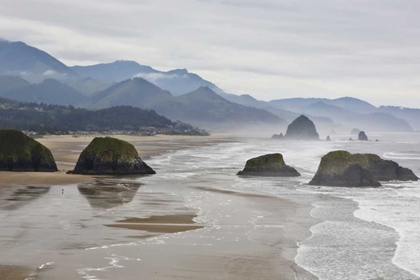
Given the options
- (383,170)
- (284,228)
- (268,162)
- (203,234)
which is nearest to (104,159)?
(268,162)

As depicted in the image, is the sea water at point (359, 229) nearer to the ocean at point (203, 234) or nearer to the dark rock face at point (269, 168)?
the ocean at point (203, 234)

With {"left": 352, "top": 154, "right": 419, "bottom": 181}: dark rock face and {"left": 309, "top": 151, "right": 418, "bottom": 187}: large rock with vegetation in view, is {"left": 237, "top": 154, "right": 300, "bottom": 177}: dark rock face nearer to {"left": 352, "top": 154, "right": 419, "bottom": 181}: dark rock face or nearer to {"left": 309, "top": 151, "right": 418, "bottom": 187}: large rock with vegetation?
{"left": 352, "top": 154, "right": 419, "bottom": 181}: dark rock face

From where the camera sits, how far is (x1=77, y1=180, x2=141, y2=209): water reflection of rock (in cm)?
3034

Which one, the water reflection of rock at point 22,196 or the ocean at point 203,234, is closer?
the ocean at point 203,234

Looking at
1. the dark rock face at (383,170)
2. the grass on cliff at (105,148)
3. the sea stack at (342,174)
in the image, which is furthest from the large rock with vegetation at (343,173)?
the grass on cliff at (105,148)

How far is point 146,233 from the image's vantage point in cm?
2208

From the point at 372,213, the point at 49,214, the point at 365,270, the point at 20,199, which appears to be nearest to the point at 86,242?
the point at 49,214

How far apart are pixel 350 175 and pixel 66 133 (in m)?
136

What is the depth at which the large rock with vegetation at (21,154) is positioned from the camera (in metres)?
46.9

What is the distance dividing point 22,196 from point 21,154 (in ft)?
54.6

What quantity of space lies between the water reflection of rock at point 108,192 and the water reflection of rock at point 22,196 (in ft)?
7.99

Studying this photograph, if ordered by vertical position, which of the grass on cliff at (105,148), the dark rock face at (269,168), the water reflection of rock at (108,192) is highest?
the grass on cliff at (105,148)

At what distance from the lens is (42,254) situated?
1752cm

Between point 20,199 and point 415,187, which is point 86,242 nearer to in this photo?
point 20,199
